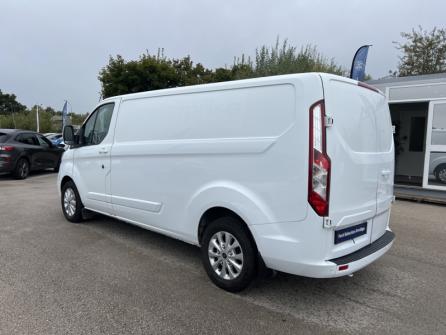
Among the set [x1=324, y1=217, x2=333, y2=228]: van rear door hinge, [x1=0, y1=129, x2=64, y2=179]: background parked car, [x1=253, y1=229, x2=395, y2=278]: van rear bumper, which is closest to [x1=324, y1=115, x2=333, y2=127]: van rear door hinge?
[x1=324, y1=217, x2=333, y2=228]: van rear door hinge

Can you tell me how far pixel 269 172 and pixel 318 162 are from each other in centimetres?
44

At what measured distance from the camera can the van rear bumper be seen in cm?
292

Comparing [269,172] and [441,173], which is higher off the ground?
[269,172]

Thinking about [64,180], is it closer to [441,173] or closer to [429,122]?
[429,122]

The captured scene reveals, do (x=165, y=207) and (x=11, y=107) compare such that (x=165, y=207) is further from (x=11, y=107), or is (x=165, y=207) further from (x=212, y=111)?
(x=11, y=107)

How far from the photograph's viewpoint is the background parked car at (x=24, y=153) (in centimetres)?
1148

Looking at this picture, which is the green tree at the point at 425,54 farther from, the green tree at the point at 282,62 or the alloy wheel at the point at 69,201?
the alloy wheel at the point at 69,201

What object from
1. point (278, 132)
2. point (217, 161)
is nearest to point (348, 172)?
point (278, 132)

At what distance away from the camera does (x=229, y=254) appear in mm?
3518

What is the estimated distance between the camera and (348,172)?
3.05 m

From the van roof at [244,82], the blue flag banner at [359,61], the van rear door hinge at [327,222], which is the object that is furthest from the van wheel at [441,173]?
the van rear door hinge at [327,222]

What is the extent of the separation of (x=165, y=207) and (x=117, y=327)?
61.0 inches

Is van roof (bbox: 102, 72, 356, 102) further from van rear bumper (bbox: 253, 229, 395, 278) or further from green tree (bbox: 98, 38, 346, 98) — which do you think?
green tree (bbox: 98, 38, 346, 98)

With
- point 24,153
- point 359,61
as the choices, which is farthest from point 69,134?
point 359,61
